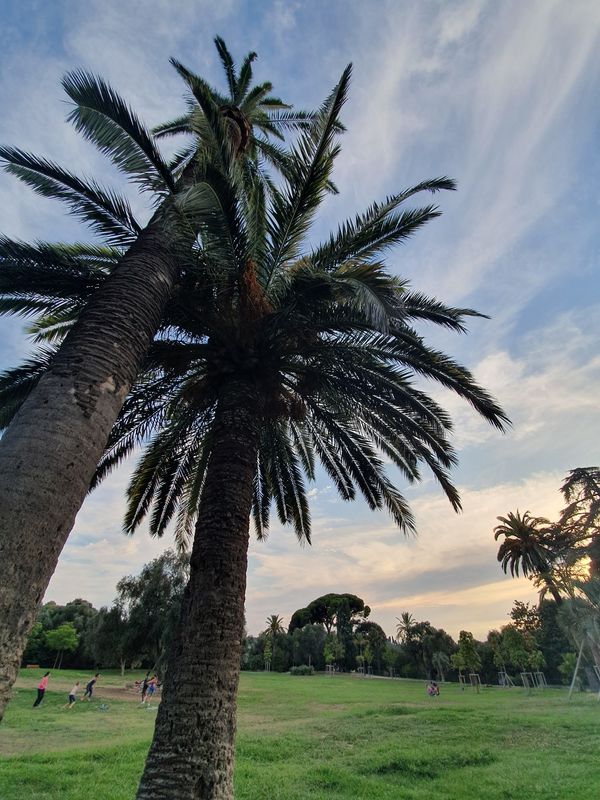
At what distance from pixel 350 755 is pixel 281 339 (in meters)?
11.8

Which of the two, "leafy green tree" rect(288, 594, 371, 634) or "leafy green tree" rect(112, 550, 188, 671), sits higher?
"leafy green tree" rect(288, 594, 371, 634)

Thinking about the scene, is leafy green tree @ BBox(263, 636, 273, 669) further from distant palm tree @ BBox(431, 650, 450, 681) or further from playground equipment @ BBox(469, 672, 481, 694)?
playground equipment @ BBox(469, 672, 481, 694)

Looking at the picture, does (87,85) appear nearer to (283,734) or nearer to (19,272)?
(19,272)

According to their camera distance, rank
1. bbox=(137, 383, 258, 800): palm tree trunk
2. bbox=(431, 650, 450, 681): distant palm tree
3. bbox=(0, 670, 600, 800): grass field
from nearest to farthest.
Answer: bbox=(137, 383, 258, 800): palm tree trunk → bbox=(0, 670, 600, 800): grass field → bbox=(431, 650, 450, 681): distant palm tree

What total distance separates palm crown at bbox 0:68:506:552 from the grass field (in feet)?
17.2

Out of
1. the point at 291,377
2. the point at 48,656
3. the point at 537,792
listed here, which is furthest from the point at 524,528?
the point at 48,656

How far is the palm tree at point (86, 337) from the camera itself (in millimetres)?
3021

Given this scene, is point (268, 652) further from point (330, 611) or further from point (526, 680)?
point (526, 680)

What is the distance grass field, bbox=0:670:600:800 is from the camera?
8.80m

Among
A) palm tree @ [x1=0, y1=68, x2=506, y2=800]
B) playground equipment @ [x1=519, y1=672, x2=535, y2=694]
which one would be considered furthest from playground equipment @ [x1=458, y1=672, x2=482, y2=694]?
palm tree @ [x1=0, y1=68, x2=506, y2=800]

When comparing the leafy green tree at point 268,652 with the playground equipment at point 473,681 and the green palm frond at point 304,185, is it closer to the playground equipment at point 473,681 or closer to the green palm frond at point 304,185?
the playground equipment at point 473,681

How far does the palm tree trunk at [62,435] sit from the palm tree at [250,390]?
1.68 meters

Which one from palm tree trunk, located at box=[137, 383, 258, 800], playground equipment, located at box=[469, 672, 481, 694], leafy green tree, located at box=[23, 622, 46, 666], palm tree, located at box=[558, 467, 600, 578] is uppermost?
palm tree, located at box=[558, 467, 600, 578]

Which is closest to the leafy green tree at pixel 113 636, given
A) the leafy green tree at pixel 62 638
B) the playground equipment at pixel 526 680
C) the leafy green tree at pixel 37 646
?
the leafy green tree at pixel 62 638
